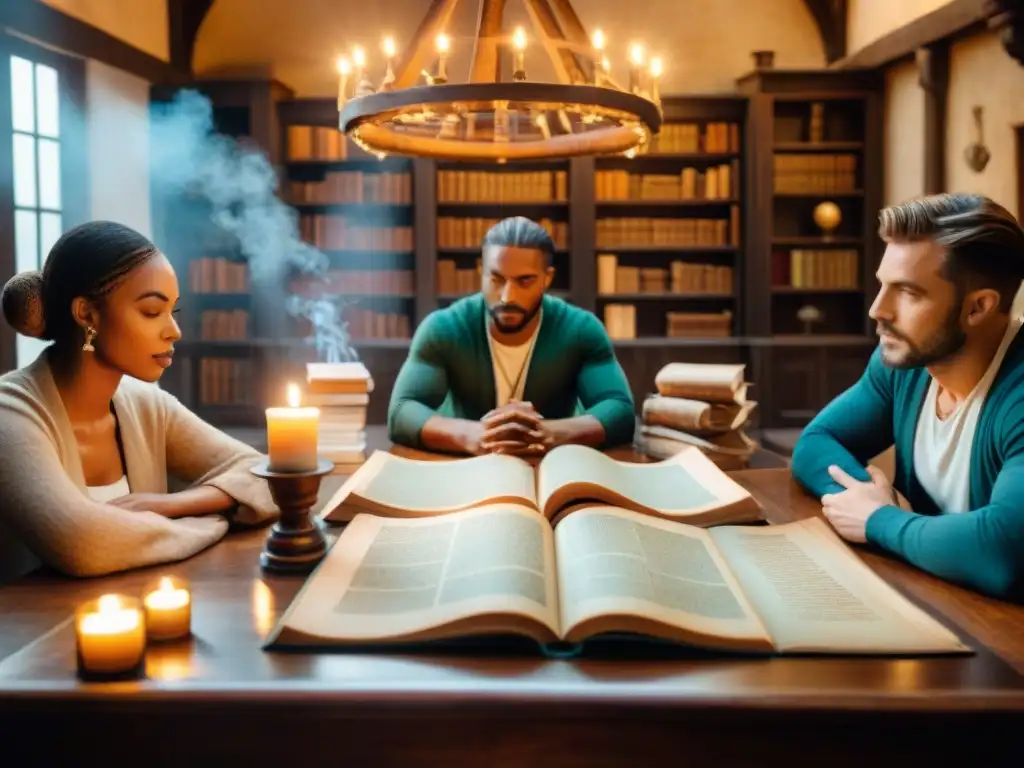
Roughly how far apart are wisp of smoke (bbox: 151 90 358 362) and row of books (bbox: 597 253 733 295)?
1.53 meters

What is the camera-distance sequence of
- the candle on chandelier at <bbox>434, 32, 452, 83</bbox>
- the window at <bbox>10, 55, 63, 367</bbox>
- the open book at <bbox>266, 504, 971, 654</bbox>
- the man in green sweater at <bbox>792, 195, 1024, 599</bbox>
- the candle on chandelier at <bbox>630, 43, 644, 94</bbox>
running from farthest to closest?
the window at <bbox>10, 55, 63, 367</bbox>
the candle on chandelier at <bbox>630, 43, 644, 94</bbox>
the candle on chandelier at <bbox>434, 32, 452, 83</bbox>
the man in green sweater at <bbox>792, 195, 1024, 599</bbox>
the open book at <bbox>266, 504, 971, 654</bbox>

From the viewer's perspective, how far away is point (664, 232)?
5855 millimetres

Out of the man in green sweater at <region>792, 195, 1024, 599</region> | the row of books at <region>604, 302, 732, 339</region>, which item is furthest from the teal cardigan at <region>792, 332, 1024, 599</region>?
the row of books at <region>604, 302, 732, 339</region>

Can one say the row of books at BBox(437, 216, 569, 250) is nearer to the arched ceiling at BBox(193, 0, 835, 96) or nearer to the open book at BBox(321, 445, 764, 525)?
the arched ceiling at BBox(193, 0, 835, 96)

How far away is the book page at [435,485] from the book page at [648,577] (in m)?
0.20

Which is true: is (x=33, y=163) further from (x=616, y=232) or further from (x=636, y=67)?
(x=636, y=67)

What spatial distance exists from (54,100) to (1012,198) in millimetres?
4385

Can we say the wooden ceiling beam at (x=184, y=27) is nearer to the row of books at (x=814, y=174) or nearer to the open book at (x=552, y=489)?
the row of books at (x=814, y=174)

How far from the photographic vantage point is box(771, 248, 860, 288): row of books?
587cm

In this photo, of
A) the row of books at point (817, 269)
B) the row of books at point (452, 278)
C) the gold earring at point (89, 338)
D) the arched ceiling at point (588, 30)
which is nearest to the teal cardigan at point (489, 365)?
the gold earring at point (89, 338)

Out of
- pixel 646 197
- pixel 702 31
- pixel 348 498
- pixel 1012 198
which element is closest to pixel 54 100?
pixel 646 197

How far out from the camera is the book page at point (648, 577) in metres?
0.96

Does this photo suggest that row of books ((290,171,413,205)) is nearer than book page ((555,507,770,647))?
No

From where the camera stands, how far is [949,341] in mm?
1398
